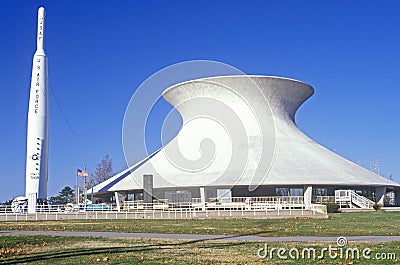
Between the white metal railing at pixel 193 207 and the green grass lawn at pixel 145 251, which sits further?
A: the white metal railing at pixel 193 207

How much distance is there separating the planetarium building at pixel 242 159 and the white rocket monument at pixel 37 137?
5.44m

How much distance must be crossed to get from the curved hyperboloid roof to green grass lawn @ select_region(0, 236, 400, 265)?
1096 inches

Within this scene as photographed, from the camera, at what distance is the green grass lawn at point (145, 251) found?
12023 millimetres

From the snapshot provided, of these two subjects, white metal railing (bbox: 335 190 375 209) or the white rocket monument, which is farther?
the white rocket monument

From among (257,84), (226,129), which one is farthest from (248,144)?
(257,84)

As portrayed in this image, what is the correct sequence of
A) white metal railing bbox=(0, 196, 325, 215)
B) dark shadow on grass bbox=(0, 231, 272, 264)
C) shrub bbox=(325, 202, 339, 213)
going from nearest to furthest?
1. dark shadow on grass bbox=(0, 231, 272, 264)
2. white metal railing bbox=(0, 196, 325, 215)
3. shrub bbox=(325, 202, 339, 213)

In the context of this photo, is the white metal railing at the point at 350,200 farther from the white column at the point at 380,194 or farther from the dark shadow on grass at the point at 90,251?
the dark shadow on grass at the point at 90,251

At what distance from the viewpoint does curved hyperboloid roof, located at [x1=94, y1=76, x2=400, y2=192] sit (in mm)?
45156

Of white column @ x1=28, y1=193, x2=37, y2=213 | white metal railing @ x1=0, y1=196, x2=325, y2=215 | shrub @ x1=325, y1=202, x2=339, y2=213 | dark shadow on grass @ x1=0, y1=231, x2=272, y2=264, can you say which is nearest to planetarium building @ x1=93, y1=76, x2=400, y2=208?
white metal railing @ x1=0, y1=196, x2=325, y2=215

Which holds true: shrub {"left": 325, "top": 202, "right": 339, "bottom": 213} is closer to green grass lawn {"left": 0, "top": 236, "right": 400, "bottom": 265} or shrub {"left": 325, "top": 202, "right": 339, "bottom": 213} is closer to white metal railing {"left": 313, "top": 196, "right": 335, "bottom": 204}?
white metal railing {"left": 313, "top": 196, "right": 335, "bottom": 204}

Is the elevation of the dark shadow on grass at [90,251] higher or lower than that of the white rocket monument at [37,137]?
lower

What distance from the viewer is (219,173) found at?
1804 inches

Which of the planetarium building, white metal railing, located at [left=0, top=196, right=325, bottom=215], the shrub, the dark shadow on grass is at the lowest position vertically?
the shrub

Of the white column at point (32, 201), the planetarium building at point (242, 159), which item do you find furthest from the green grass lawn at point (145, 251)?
the white column at point (32, 201)
